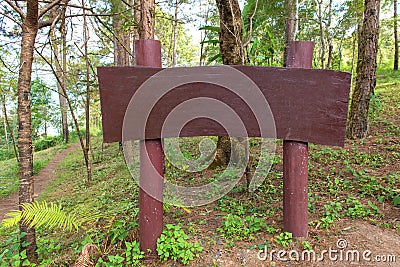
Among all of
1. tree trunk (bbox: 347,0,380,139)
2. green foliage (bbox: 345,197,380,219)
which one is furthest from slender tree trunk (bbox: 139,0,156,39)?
tree trunk (bbox: 347,0,380,139)

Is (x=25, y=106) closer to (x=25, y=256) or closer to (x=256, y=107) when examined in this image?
(x=25, y=256)

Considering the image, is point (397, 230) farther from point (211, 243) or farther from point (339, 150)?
point (339, 150)

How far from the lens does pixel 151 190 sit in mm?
2633

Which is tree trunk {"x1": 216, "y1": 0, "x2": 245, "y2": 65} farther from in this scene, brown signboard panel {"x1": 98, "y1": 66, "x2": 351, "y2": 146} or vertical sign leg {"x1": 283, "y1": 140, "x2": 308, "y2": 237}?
vertical sign leg {"x1": 283, "y1": 140, "x2": 308, "y2": 237}

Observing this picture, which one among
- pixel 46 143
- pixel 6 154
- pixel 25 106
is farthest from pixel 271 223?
pixel 46 143

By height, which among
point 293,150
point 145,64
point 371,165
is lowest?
point 371,165

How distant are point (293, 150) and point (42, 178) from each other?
28.9ft

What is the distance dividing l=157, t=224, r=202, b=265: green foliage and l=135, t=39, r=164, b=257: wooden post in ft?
0.26

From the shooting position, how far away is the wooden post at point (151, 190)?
2.63 m

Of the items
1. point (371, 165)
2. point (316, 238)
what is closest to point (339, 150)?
point (371, 165)

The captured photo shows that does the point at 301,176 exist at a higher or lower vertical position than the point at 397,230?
higher

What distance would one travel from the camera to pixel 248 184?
4.06 metres

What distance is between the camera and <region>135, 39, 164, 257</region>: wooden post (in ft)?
8.62

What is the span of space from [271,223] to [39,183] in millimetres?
7756
